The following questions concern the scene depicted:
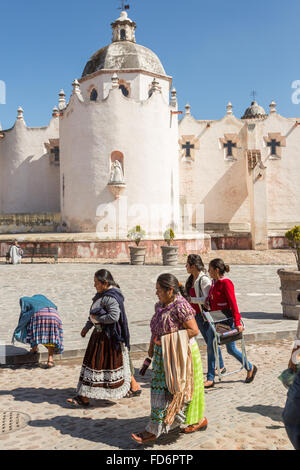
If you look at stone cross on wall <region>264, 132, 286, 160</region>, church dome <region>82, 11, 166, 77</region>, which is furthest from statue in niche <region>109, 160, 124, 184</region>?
stone cross on wall <region>264, 132, 286, 160</region>

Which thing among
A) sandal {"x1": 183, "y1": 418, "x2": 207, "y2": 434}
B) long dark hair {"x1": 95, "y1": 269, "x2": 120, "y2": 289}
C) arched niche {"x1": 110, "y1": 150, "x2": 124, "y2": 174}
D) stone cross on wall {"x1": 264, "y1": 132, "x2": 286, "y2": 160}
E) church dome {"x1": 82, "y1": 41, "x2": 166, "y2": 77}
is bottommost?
sandal {"x1": 183, "y1": 418, "x2": 207, "y2": 434}

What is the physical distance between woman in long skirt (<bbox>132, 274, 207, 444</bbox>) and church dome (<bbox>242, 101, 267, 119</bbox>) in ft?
143

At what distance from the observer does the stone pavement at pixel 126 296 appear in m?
7.41

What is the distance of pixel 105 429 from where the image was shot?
408 centimetres

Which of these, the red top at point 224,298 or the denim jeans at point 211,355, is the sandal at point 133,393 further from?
the red top at point 224,298

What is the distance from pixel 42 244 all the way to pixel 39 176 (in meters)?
10.2

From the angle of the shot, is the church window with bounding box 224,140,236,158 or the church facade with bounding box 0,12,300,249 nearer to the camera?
the church facade with bounding box 0,12,300,249

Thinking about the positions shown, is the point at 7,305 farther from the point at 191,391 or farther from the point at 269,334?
the point at 191,391

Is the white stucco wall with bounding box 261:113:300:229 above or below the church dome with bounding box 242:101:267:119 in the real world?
below

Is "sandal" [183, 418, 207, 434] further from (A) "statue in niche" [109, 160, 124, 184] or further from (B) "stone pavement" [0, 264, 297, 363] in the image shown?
(A) "statue in niche" [109, 160, 124, 184]

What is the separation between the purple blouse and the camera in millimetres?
3815

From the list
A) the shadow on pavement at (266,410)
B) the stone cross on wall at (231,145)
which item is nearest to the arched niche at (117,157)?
the stone cross on wall at (231,145)

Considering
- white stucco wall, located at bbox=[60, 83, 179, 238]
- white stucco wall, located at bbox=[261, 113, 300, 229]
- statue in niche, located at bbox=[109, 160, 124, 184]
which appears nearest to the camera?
statue in niche, located at bbox=[109, 160, 124, 184]

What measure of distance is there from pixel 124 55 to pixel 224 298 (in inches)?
938
